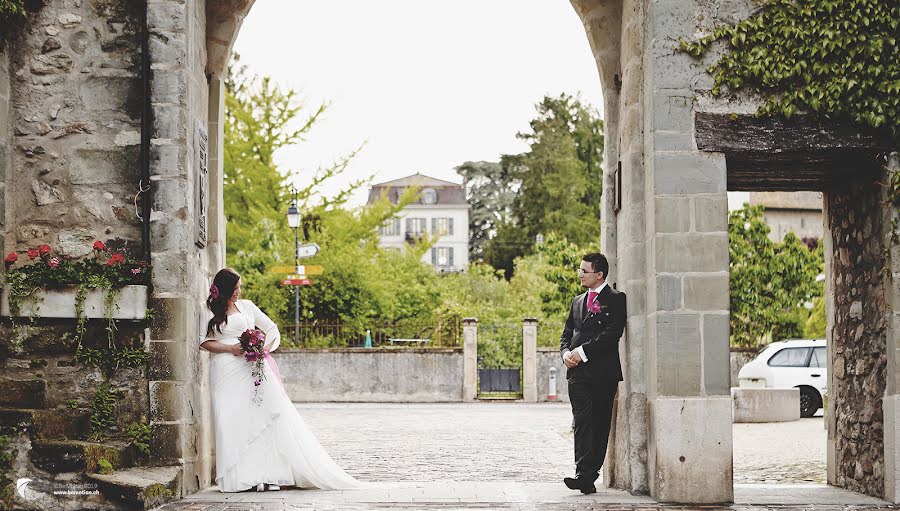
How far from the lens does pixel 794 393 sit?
2073 centimetres

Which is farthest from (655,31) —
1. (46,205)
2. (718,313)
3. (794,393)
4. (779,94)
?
(794,393)

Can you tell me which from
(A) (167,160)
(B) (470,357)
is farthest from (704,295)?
(B) (470,357)

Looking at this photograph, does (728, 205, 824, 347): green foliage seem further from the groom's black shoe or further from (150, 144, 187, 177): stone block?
(150, 144, 187, 177): stone block

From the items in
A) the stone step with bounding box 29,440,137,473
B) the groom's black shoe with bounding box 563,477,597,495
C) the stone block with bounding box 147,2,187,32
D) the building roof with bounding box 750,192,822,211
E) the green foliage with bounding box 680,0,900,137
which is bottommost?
the groom's black shoe with bounding box 563,477,597,495

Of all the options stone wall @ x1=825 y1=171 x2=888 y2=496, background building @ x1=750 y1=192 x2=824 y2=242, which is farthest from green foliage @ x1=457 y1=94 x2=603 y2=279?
stone wall @ x1=825 y1=171 x2=888 y2=496

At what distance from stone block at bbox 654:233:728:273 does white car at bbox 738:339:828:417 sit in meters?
13.9

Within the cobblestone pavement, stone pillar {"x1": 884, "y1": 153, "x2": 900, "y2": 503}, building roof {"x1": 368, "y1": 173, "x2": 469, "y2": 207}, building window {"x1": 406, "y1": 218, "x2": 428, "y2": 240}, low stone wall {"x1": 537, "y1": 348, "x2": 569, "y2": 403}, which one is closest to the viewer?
the cobblestone pavement

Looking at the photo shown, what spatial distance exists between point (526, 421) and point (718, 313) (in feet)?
42.8

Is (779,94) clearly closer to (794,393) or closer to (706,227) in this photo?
(706,227)

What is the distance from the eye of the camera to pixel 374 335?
29766mm

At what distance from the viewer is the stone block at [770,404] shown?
20.7 metres

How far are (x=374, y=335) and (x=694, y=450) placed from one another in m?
21.6

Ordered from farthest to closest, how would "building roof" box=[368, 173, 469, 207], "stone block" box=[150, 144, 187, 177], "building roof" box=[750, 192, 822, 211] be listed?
"building roof" box=[368, 173, 469, 207], "building roof" box=[750, 192, 822, 211], "stone block" box=[150, 144, 187, 177]

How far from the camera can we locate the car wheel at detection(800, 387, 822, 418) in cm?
2189
